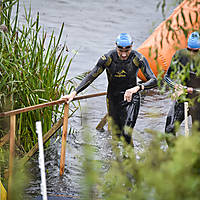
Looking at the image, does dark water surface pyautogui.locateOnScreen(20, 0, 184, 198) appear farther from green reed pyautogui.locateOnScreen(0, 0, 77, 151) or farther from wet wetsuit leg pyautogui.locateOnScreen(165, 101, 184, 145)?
green reed pyautogui.locateOnScreen(0, 0, 77, 151)

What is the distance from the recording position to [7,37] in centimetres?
542

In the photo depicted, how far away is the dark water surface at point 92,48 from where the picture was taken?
5.86 metres

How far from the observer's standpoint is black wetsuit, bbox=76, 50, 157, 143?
543 cm

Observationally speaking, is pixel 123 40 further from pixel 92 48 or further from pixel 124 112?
pixel 92 48

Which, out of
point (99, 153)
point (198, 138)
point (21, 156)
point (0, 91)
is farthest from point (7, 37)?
point (198, 138)

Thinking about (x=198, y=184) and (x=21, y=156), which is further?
(x=21, y=156)

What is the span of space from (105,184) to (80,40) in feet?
44.4

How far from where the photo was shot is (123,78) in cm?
549

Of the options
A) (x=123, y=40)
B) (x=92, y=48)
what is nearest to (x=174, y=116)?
(x=123, y=40)

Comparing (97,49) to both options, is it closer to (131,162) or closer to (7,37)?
(7,37)

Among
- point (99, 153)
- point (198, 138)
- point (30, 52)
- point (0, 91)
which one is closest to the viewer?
point (198, 138)

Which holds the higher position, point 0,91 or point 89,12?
point 89,12

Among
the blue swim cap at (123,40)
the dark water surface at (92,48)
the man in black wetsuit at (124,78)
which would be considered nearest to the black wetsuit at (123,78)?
the man in black wetsuit at (124,78)

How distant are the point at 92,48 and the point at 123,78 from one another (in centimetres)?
959
